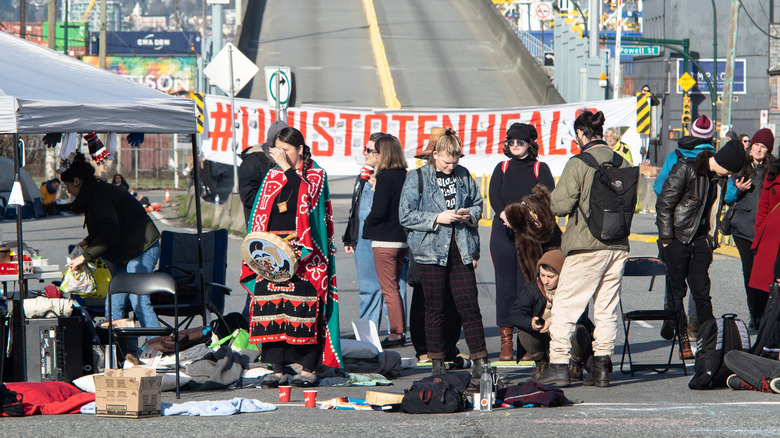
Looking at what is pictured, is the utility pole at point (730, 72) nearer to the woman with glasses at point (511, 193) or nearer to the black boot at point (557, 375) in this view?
the woman with glasses at point (511, 193)

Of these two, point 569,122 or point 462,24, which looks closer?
A: point 569,122

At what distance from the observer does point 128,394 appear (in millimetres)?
6496

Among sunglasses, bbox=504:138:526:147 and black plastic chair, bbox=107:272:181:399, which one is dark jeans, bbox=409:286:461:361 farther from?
black plastic chair, bbox=107:272:181:399

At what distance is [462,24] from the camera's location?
42062mm

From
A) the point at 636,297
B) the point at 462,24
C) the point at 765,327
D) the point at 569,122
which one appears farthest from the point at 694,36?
the point at 765,327

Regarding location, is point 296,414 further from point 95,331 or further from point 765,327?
point 765,327

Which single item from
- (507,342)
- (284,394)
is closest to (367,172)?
(507,342)

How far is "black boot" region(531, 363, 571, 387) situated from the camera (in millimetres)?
7668

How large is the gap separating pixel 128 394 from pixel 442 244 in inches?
99.1

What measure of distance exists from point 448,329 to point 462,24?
35.1 meters

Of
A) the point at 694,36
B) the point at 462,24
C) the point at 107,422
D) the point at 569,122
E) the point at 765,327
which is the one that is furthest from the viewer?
the point at 694,36

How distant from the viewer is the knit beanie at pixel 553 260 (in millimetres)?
7927

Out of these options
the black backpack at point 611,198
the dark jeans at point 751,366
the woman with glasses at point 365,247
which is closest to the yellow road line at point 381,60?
the woman with glasses at point 365,247

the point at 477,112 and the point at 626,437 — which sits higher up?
the point at 477,112
